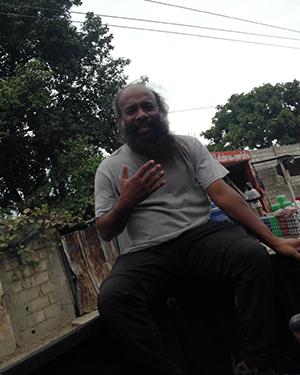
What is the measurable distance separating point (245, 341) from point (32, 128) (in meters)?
10.4

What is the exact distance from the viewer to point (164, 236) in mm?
1576

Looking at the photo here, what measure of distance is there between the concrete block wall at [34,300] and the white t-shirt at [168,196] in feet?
14.5

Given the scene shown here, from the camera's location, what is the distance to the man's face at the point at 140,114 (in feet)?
5.81

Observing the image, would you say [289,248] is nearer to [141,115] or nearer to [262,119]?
[141,115]

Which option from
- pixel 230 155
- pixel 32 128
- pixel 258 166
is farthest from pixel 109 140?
pixel 258 166

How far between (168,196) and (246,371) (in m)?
0.73

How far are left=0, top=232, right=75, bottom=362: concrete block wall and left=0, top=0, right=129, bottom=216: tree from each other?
3304 mm

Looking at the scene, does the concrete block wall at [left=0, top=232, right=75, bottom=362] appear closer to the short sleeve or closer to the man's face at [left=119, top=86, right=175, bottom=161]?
the short sleeve

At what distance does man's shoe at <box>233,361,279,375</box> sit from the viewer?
52.0 inches

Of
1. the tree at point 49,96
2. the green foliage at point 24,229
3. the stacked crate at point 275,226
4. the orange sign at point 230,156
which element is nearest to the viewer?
A: the stacked crate at point 275,226

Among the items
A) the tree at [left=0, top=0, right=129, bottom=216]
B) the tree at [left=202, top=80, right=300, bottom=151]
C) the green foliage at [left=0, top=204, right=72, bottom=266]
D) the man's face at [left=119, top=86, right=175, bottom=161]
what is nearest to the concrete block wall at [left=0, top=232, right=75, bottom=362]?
the green foliage at [left=0, top=204, right=72, bottom=266]

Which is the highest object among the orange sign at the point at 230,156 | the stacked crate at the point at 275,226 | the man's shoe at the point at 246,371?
the orange sign at the point at 230,156

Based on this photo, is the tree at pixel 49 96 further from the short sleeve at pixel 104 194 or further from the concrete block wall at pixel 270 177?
the short sleeve at pixel 104 194

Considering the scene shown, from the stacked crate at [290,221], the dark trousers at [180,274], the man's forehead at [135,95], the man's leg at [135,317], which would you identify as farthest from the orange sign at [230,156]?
the man's leg at [135,317]
